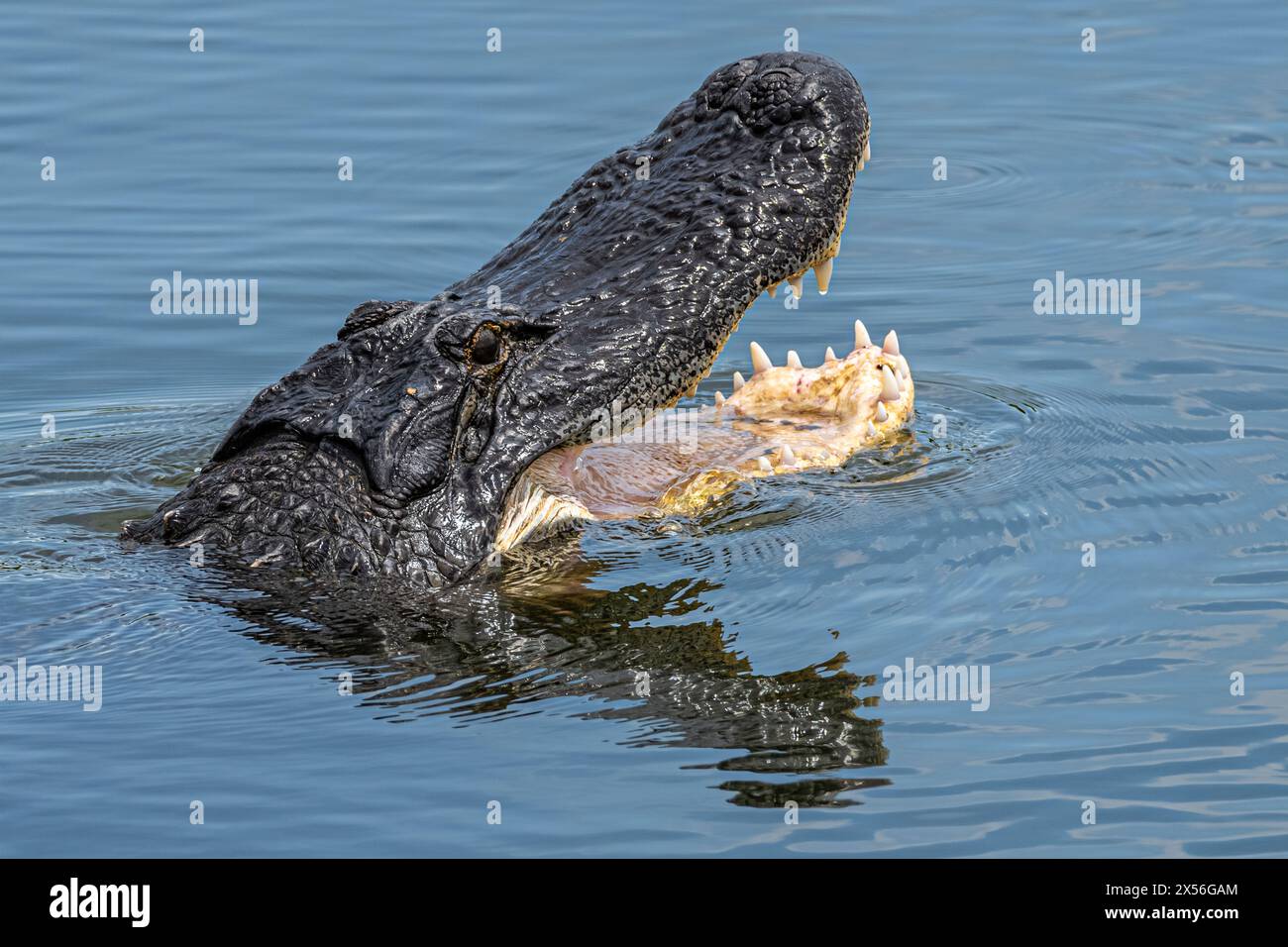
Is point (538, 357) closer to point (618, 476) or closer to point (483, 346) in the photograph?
point (483, 346)

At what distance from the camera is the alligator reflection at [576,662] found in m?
5.86

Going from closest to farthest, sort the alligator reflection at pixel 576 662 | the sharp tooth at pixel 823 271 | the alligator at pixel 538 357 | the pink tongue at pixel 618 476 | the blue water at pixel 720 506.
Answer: the blue water at pixel 720 506 → the alligator reflection at pixel 576 662 → the alligator at pixel 538 357 → the sharp tooth at pixel 823 271 → the pink tongue at pixel 618 476

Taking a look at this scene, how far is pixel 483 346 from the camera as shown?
6.77 m

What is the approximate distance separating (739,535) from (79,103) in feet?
30.6

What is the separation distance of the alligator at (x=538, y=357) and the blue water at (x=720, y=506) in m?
0.22

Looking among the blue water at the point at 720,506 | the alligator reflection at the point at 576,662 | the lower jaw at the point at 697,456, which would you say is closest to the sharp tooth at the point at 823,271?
the lower jaw at the point at 697,456

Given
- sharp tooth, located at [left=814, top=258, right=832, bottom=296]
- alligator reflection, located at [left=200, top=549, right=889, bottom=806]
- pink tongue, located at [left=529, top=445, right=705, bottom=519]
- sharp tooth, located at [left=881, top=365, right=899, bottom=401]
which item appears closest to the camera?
alligator reflection, located at [left=200, top=549, right=889, bottom=806]

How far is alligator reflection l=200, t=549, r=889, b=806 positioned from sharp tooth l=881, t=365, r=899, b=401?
144 centimetres

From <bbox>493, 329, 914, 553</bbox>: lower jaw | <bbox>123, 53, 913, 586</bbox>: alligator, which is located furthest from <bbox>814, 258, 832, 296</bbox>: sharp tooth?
<bbox>493, 329, 914, 553</bbox>: lower jaw

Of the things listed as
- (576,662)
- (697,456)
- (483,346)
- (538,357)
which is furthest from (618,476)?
(576,662)

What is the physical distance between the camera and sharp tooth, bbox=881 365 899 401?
26.2ft

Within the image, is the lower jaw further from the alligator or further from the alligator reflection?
the alligator reflection

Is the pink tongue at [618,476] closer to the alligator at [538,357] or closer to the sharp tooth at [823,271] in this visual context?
the alligator at [538,357]

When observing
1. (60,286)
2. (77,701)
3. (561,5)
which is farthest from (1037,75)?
(77,701)
